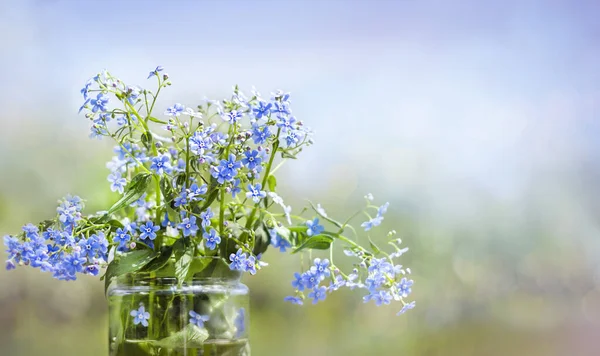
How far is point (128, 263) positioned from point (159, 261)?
0.04m

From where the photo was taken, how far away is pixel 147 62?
1.63 metres

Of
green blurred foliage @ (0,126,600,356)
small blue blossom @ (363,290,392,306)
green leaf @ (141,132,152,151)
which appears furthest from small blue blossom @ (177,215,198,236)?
green blurred foliage @ (0,126,600,356)

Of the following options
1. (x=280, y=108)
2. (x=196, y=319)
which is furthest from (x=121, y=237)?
(x=280, y=108)

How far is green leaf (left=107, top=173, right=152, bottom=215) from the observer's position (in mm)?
881

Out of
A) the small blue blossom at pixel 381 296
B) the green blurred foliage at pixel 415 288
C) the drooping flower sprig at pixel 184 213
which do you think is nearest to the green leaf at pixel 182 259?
the drooping flower sprig at pixel 184 213

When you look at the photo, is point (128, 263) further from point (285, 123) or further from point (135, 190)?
point (285, 123)

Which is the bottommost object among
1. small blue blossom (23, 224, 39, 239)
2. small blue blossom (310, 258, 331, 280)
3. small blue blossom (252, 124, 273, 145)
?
small blue blossom (310, 258, 331, 280)

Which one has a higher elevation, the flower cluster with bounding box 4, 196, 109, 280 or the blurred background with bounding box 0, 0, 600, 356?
the blurred background with bounding box 0, 0, 600, 356

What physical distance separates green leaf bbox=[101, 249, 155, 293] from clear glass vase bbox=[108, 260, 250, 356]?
3 centimetres

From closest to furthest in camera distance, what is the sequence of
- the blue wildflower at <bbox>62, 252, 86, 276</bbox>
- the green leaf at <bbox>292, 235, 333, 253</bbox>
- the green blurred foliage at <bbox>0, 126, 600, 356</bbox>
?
the blue wildflower at <bbox>62, 252, 86, 276</bbox> < the green leaf at <bbox>292, 235, 333, 253</bbox> < the green blurred foliage at <bbox>0, 126, 600, 356</bbox>

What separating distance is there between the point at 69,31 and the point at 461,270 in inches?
39.3

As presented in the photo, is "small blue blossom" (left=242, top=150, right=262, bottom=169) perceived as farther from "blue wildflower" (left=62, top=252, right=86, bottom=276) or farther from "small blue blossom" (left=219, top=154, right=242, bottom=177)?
"blue wildflower" (left=62, top=252, right=86, bottom=276)

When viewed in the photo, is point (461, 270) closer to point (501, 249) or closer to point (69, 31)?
point (501, 249)

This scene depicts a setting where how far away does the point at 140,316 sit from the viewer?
2.90ft
